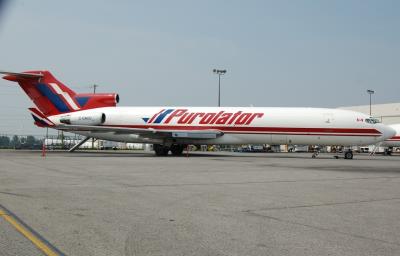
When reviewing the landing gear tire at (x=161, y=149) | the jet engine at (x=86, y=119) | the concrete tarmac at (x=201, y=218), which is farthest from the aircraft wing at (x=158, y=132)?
the concrete tarmac at (x=201, y=218)

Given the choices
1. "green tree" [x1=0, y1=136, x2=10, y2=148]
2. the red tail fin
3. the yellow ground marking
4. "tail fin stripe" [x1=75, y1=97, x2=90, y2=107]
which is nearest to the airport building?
the red tail fin

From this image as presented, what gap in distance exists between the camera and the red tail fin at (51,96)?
35656 millimetres

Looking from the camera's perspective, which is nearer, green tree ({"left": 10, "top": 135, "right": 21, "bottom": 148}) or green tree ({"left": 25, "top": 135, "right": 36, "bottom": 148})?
green tree ({"left": 10, "top": 135, "right": 21, "bottom": 148})

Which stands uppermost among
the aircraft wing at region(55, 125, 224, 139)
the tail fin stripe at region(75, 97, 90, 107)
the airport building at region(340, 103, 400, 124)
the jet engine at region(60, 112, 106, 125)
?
Answer: the airport building at region(340, 103, 400, 124)

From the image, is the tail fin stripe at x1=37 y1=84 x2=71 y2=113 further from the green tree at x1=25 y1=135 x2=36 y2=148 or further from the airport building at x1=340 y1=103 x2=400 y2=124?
the airport building at x1=340 y1=103 x2=400 y2=124

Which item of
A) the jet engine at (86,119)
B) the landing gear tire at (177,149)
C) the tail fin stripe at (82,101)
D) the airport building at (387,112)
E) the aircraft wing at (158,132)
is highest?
the airport building at (387,112)

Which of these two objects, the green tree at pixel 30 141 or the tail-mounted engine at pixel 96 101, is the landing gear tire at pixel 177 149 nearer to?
the tail-mounted engine at pixel 96 101

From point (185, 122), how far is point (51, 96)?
11.6 metres

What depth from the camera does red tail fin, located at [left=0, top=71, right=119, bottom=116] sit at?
3566cm

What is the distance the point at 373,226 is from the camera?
687 centimetres

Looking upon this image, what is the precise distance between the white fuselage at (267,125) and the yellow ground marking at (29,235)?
2592 cm

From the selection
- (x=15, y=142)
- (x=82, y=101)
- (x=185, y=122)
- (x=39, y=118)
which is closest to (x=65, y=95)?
(x=82, y=101)

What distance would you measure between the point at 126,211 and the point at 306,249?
140 inches

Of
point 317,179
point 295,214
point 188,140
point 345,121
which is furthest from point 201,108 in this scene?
point 295,214
